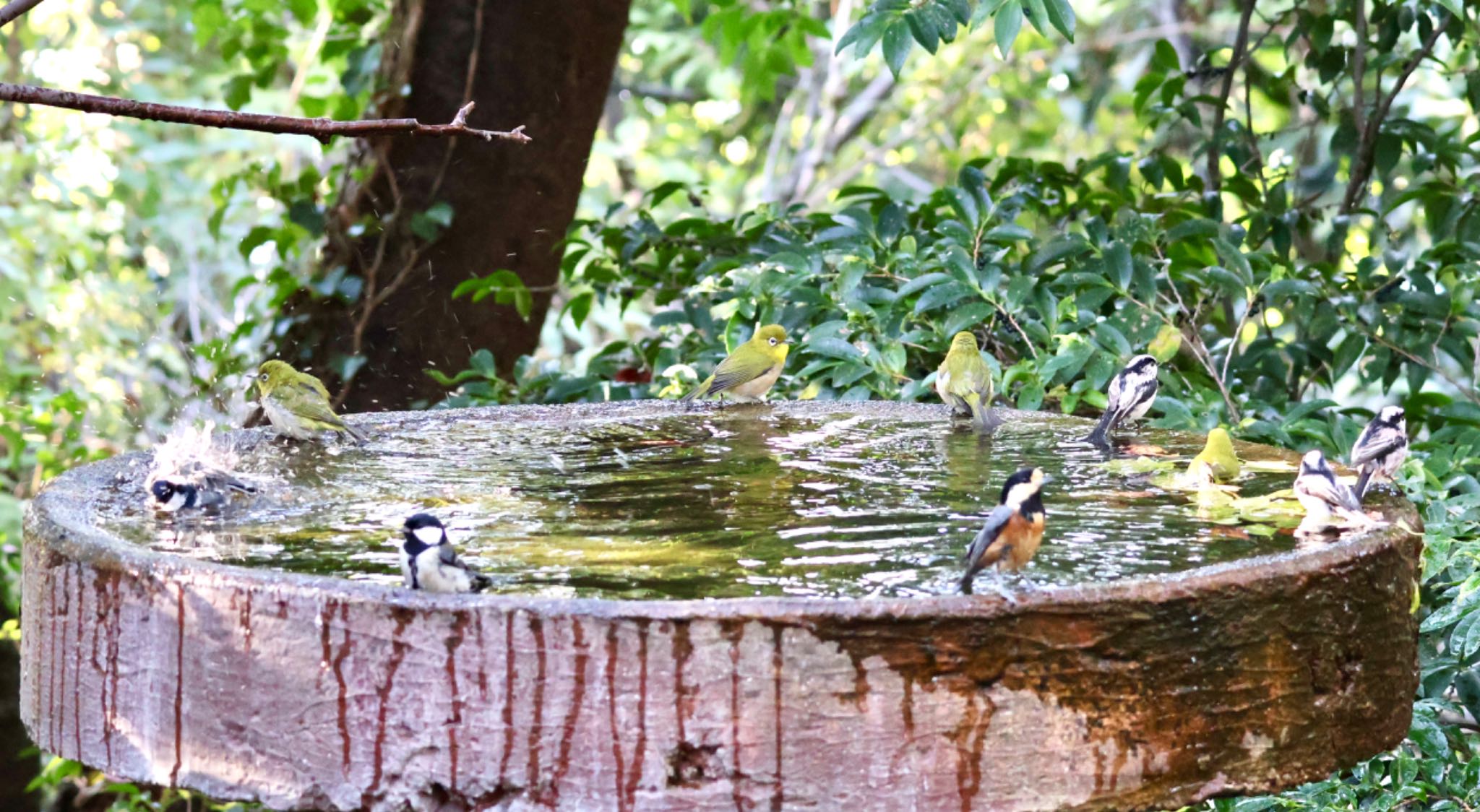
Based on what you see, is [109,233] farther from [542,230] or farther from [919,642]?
[919,642]

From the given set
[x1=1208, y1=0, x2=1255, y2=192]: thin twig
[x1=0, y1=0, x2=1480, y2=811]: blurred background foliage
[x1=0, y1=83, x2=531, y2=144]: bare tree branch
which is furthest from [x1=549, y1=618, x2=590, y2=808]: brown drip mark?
[x1=1208, y1=0, x2=1255, y2=192]: thin twig

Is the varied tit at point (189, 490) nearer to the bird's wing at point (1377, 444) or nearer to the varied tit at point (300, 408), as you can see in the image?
the varied tit at point (300, 408)

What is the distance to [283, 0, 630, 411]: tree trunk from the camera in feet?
21.5

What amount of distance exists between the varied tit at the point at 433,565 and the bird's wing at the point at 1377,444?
1.82 m

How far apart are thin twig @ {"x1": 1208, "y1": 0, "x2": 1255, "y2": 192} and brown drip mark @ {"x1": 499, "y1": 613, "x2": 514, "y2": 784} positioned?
494 centimetres

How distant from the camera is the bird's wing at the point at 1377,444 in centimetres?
294

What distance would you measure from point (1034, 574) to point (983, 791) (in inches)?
13.8

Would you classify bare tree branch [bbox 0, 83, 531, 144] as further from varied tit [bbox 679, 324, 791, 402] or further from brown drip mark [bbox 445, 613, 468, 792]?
varied tit [bbox 679, 324, 791, 402]

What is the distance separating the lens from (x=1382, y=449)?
2.94 m

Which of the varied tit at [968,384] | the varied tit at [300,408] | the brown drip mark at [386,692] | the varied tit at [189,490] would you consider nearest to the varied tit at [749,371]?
the varied tit at [968,384]

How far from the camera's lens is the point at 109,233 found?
31.8 feet

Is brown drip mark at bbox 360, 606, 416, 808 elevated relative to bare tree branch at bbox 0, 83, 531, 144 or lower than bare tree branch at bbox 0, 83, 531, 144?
lower

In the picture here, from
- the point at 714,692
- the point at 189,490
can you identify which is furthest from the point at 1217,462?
the point at 189,490

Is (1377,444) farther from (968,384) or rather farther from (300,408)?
(300,408)
